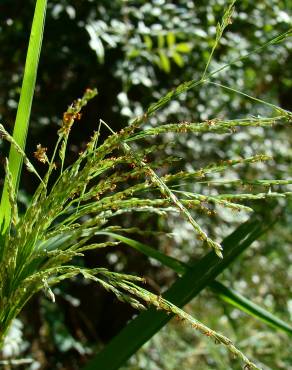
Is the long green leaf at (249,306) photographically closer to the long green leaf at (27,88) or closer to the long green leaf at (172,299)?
the long green leaf at (172,299)

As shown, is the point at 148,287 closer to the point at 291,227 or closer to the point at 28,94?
the point at 291,227

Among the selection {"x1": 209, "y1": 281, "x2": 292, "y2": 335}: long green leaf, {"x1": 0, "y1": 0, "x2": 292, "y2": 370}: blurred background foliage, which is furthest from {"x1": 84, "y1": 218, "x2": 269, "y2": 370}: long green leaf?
{"x1": 0, "y1": 0, "x2": 292, "y2": 370}: blurred background foliage

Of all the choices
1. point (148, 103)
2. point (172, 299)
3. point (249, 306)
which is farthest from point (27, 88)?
point (148, 103)

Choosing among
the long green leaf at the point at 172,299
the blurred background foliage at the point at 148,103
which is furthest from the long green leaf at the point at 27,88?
the blurred background foliage at the point at 148,103

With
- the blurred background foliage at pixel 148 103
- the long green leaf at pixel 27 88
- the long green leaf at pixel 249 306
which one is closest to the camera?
the long green leaf at pixel 27 88

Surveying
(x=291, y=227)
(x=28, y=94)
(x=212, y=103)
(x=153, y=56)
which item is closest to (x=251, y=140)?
(x=212, y=103)

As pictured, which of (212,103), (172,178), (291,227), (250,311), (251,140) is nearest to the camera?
(172,178)

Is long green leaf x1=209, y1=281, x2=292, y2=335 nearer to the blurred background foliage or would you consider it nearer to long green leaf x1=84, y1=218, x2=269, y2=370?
long green leaf x1=84, y1=218, x2=269, y2=370
